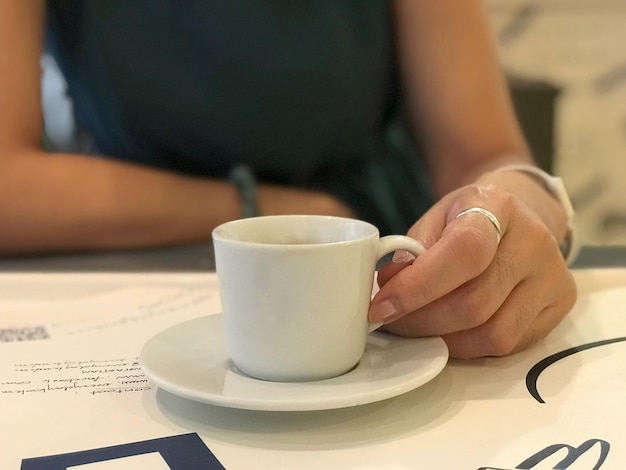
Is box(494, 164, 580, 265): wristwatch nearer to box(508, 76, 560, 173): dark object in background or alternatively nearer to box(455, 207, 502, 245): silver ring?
box(455, 207, 502, 245): silver ring

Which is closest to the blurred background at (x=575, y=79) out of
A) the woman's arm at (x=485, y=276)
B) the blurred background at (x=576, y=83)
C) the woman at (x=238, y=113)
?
the blurred background at (x=576, y=83)

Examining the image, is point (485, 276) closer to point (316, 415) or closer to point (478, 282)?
point (478, 282)

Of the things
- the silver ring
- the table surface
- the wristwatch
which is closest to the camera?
the table surface

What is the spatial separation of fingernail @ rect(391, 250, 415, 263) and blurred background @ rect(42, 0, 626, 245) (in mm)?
1322

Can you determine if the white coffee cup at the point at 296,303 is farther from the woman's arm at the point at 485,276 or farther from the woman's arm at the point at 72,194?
the woman's arm at the point at 72,194

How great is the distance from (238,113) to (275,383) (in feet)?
1.88

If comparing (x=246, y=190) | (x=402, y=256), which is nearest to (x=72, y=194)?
(x=246, y=190)

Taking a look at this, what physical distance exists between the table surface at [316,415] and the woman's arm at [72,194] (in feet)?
0.73

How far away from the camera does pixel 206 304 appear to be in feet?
1.90

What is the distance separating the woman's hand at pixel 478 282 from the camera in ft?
1.33

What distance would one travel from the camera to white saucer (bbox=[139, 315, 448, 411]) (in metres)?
0.34

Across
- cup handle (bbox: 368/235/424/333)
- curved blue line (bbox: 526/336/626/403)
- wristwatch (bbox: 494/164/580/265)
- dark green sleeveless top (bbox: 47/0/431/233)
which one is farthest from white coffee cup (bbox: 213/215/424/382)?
dark green sleeveless top (bbox: 47/0/431/233)

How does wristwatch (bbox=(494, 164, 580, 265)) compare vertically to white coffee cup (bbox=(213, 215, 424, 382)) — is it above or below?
below

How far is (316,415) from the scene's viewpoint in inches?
14.5
